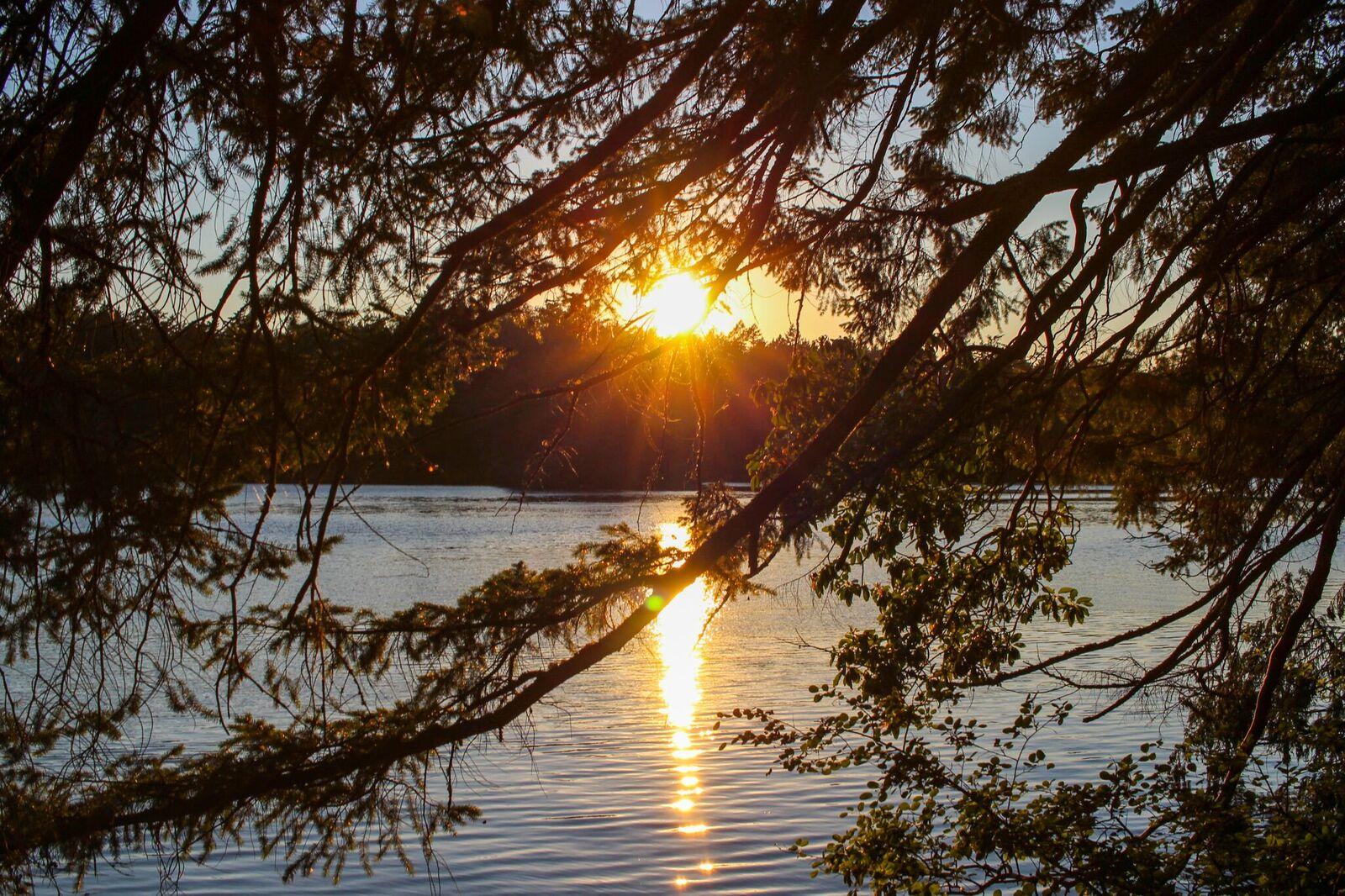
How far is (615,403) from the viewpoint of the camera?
5.96m

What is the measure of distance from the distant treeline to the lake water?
0.47m

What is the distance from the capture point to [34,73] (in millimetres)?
3145

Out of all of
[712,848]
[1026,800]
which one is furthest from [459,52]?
[1026,800]

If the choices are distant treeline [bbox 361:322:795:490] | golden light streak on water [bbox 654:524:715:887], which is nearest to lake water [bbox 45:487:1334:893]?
golden light streak on water [bbox 654:524:715:887]

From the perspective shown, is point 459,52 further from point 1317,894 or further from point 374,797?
point 1317,894

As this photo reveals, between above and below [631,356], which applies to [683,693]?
below

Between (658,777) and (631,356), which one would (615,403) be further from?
(658,777)

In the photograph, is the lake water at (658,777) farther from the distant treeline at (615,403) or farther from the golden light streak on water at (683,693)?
the distant treeline at (615,403)

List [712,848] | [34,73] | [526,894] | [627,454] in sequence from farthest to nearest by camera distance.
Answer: [712,848], [526,894], [627,454], [34,73]

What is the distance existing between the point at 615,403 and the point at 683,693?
712 centimetres

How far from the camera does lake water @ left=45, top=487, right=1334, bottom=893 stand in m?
7.34

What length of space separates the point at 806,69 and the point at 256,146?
184cm

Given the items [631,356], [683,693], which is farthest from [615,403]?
[683,693]

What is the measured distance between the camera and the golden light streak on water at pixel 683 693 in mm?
8227
